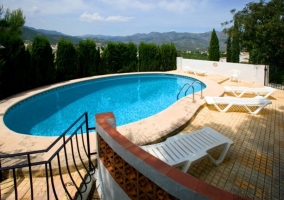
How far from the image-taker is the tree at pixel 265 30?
1184 cm

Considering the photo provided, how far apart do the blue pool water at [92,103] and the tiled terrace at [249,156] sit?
372 cm

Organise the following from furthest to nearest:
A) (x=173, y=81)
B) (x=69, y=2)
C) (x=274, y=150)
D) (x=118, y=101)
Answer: (x=173, y=81)
(x=69, y=2)
(x=118, y=101)
(x=274, y=150)

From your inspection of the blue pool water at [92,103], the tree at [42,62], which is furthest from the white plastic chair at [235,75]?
the tree at [42,62]

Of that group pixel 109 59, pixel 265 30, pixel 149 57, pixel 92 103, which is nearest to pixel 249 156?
pixel 92 103

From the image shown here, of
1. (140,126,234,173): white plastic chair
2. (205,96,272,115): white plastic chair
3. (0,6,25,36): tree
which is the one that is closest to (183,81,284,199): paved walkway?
(205,96,272,115): white plastic chair

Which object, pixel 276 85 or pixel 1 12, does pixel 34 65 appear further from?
pixel 276 85

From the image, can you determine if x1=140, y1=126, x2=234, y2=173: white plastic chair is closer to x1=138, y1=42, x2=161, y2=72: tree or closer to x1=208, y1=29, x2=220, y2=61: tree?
x1=138, y1=42, x2=161, y2=72: tree

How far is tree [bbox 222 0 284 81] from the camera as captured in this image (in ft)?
38.8

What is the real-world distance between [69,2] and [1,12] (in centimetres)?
431

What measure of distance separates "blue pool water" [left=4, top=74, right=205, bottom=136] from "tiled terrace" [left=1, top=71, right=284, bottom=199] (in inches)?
146

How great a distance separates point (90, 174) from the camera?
3.67 meters

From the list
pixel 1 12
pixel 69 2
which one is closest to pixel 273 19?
pixel 69 2

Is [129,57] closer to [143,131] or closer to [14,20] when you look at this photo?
[14,20]

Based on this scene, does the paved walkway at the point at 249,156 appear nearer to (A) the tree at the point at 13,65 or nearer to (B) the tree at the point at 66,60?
(A) the tree at the point at 13,65
